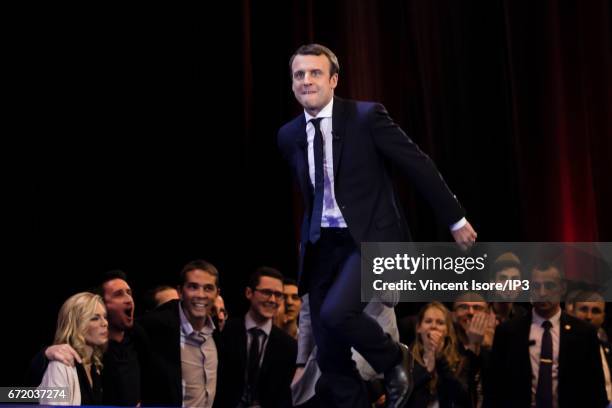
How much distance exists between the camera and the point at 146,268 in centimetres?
633

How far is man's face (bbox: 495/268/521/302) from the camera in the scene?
5309 millimetres

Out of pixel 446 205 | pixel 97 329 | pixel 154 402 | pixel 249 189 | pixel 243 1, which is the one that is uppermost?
pixel 243 1

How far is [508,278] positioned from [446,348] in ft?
1.60

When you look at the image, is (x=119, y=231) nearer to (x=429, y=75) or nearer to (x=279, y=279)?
(x=279, y=279)

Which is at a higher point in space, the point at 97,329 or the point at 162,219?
the point at 162,219

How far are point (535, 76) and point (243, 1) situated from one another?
1.93 m

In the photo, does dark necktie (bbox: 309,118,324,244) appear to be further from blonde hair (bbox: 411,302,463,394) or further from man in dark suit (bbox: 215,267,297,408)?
man in dark suit (bbox: 215,267,297,408)

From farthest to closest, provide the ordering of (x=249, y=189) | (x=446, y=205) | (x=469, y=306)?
(x=249, y=189)
(x=469, y=306)
(x=446, y=205)

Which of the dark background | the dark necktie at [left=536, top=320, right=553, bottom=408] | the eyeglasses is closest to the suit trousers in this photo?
the dark necktie at [left=536, top=320, right=553, bottom=408]

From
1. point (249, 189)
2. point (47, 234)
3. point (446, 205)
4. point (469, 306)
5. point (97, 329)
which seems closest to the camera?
point (446, 205)

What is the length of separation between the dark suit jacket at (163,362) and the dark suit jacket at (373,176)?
1.53 meters

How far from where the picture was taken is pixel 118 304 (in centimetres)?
527

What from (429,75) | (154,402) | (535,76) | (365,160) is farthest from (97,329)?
(535,76)

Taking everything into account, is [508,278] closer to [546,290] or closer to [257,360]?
[546,290]
